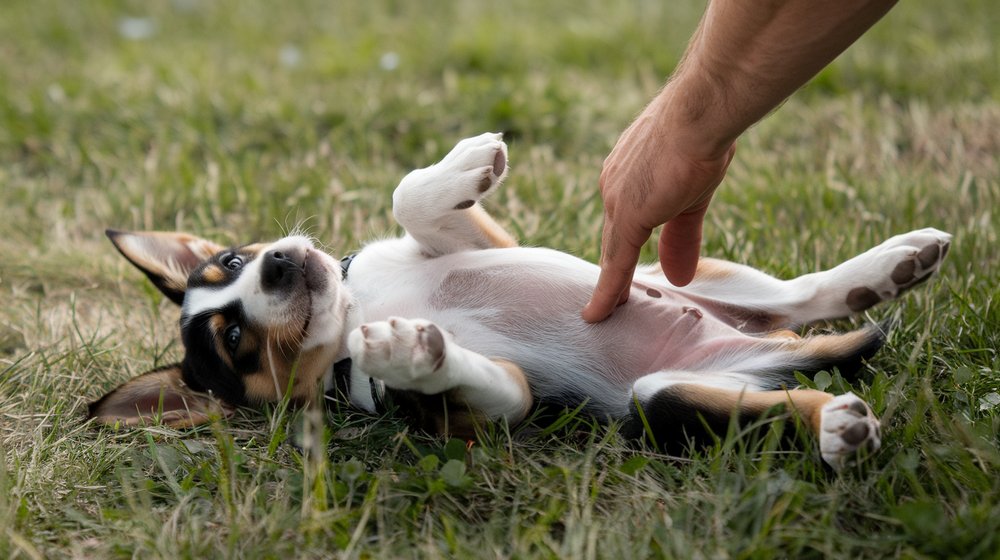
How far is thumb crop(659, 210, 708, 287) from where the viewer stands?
273 cm

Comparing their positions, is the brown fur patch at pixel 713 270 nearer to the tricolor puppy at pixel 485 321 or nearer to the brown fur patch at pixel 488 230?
the tricolor puppy at pixel 485 321

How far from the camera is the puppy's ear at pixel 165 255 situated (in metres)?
3.47

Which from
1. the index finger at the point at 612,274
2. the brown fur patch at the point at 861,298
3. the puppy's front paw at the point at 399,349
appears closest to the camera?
the puppy's front paw at the point at 399,349

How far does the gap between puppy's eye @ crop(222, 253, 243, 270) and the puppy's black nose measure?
21 cm

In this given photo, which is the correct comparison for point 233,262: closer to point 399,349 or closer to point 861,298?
point 399,349

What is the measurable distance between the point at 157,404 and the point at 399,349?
1161 millimetres

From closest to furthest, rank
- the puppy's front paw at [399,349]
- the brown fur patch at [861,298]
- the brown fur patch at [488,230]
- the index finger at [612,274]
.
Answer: the puppy's front paw at [399,349] → the index finger at [612,274] → the brown fur patch at [861,298] → the brown fur patch at [488,230]

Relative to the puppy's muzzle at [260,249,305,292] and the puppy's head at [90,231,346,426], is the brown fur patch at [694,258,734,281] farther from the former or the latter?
the puppy's muzzle at [260,249,305,292]

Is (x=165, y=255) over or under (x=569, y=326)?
over

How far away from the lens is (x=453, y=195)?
304cm

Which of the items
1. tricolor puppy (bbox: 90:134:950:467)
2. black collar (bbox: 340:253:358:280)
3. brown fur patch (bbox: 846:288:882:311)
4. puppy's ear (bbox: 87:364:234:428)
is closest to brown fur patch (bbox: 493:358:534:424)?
tricolor puppy (bbox: 90:134:950:467)

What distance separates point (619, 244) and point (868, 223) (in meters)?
1.93

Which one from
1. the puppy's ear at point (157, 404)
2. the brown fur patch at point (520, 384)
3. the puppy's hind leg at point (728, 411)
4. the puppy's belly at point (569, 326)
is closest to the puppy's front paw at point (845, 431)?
the puppy's hind leg at point (728, 411)

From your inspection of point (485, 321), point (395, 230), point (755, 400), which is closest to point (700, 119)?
point (755, 400)
